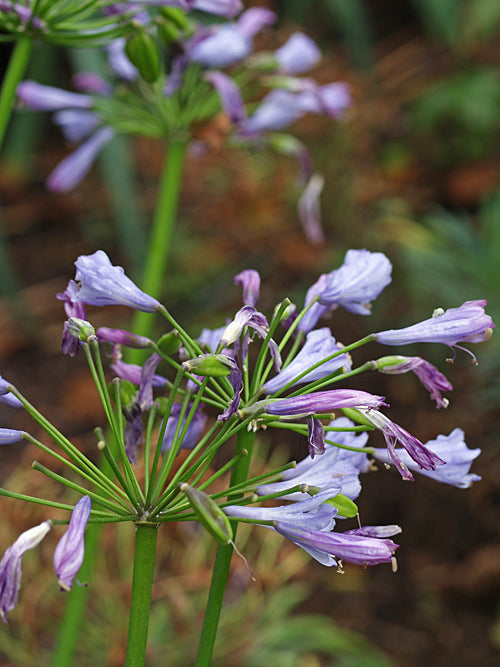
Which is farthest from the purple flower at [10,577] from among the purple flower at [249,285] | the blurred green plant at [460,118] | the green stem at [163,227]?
the blurred green plant at [460,118]

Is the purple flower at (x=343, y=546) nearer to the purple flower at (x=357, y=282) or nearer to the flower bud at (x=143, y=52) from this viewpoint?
the purple flower at (x=357, y=282)

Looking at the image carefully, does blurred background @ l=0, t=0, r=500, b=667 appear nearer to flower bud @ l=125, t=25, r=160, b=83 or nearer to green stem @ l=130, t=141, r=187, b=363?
green stem @ l=130, t=141, r=187, b=363

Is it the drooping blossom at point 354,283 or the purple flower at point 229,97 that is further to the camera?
the purple flower at point 229,97

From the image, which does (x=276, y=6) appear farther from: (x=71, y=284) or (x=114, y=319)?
(x=71, y=284)

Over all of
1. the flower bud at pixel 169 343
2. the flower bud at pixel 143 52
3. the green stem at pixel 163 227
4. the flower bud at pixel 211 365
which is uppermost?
the flower bud at pixel 143 52

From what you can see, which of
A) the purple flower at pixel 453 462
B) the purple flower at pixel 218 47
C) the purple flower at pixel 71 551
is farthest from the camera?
the purple flower at pixel 218 47

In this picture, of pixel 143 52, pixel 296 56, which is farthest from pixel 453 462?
pixel 296 56

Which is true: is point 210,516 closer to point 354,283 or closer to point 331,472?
point 331,472

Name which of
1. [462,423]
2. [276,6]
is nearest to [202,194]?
[276,6]
